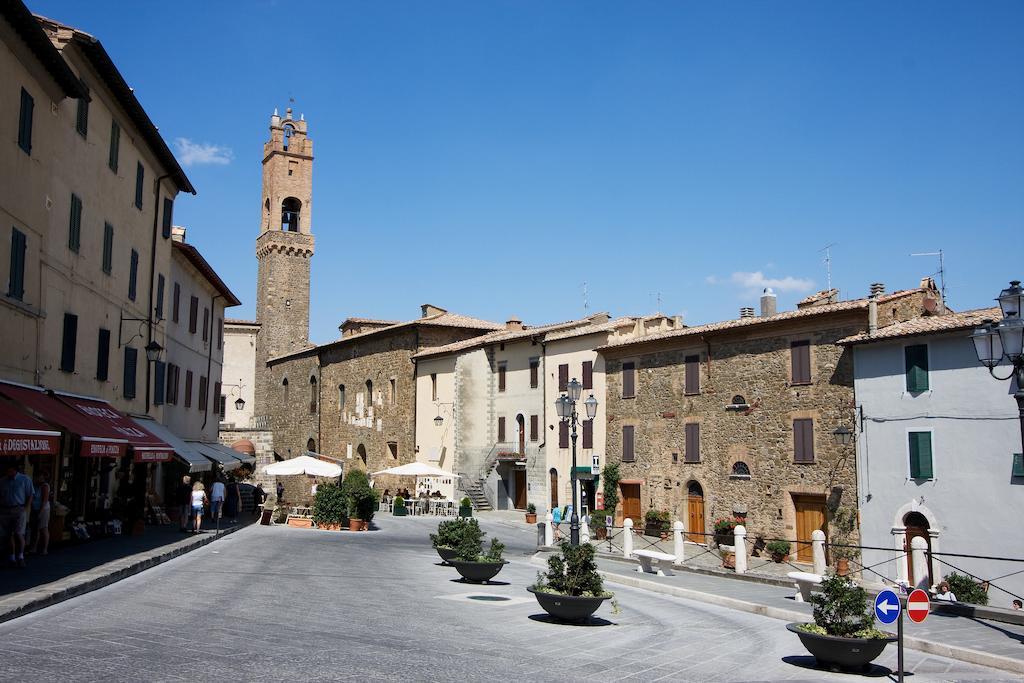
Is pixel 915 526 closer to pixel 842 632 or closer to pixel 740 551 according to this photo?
pixel 740 551

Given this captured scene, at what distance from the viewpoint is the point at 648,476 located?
37.2 m

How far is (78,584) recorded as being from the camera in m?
13.3

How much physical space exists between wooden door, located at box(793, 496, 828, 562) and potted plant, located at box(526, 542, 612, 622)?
1949 centimetres

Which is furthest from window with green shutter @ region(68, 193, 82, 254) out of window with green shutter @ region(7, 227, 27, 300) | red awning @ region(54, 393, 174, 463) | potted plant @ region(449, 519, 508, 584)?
potted plant @ region(449, 519, 508, 584)

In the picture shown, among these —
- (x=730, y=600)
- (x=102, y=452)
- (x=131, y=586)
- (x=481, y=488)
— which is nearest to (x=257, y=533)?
(x=102, y=452)

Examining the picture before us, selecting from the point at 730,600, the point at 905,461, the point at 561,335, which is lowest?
the point at 730,600

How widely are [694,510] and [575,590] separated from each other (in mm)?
23241

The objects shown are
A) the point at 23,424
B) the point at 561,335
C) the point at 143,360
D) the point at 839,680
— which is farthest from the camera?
the point at 561,335

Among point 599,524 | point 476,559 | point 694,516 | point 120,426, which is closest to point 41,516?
point 120,426

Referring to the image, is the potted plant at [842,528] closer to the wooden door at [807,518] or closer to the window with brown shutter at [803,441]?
the wooden door at [807,518]

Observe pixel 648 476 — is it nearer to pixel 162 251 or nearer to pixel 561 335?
pixel 561 335

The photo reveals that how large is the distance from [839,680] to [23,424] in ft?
40.9

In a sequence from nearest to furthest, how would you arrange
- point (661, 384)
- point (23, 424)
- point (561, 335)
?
point (23, 424) → point (661, 384) → point (561, 335)

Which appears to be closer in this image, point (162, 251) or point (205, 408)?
point (162, 251)
